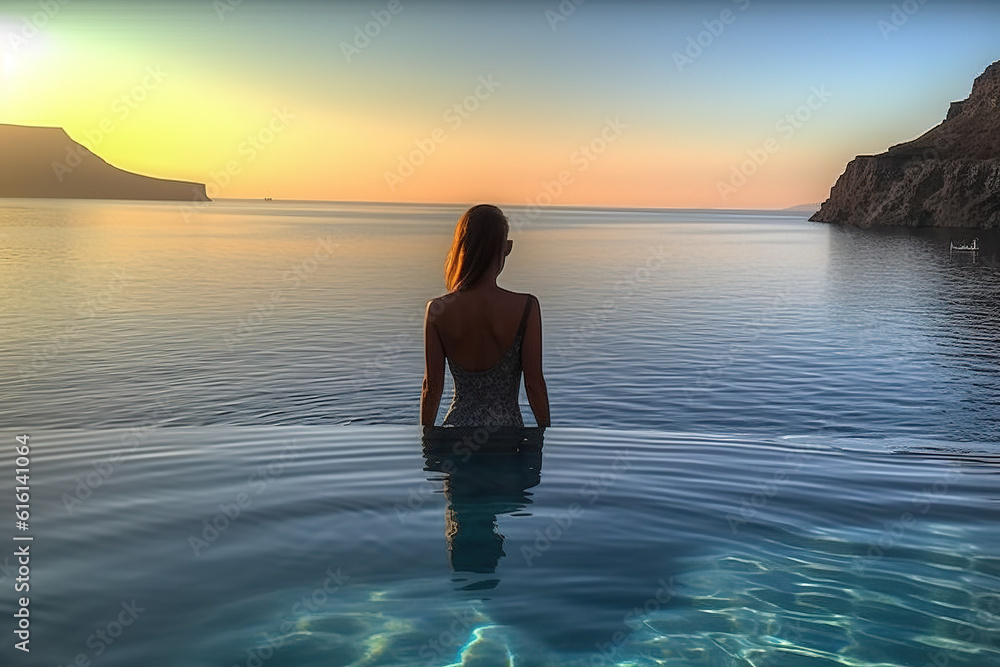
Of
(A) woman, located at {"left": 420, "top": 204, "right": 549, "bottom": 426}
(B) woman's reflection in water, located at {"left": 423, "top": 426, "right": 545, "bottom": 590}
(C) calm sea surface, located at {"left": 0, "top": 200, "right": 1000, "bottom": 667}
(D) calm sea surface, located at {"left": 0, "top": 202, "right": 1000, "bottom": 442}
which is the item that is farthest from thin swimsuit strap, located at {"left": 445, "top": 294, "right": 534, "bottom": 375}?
(D) calm sea surface, located at {"left": 0, "top": 202, "right": 1000, "bottom": 442}

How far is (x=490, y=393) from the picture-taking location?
6.57 m

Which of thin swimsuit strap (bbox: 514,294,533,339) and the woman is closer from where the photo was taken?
the woman

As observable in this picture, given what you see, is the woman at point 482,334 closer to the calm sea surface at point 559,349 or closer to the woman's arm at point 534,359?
the woman's arm at point 534,359

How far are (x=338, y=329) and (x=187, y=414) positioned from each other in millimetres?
11312

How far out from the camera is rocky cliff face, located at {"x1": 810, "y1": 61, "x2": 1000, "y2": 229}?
12400 centimetres

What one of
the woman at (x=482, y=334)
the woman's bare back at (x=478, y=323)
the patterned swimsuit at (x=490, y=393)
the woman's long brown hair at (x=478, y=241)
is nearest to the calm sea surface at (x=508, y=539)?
Answer: the patterned swimsuit at (x=490, y=393)

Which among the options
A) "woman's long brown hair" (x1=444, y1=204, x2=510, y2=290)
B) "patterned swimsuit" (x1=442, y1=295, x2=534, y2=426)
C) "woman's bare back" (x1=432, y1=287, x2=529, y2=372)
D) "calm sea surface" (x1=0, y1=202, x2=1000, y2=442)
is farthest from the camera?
"calm sea surface" (x1=0, y1=202, x2=1000, y2=442)

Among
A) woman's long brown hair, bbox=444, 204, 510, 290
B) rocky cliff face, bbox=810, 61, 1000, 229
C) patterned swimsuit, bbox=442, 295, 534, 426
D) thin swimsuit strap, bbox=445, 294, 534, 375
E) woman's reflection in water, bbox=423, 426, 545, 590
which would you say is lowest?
woman's reflection in water, bbox=423, 426, 545, 590

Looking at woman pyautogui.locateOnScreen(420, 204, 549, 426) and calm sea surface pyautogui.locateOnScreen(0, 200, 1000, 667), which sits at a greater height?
woman pyautogui.locateOnScreen(420, 204, 549, 426)

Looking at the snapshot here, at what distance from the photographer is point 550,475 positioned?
6.97 metres

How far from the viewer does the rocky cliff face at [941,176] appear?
12400 cm

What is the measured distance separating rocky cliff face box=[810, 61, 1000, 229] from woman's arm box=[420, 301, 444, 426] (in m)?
135

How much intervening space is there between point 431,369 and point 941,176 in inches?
5810

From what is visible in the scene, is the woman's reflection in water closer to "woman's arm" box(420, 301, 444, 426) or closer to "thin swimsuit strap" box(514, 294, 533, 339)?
"woman's arm" box(420, 301, 444, 426)
